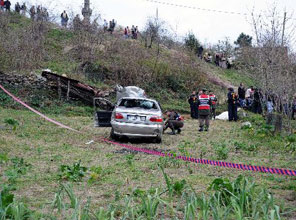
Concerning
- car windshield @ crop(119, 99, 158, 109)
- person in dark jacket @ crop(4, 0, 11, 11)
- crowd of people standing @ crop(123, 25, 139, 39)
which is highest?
person in dark jacket @ crop(4, 0, 11, 11)

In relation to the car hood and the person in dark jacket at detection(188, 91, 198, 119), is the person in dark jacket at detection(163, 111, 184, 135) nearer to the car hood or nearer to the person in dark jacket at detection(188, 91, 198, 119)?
the car hood

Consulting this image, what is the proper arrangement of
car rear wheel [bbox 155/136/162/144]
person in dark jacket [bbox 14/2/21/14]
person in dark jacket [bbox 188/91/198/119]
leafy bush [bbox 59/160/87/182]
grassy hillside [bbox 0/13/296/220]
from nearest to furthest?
1. grassy hillside [bbox 0/13/296/220]
2. leafy bush [bbox 59/160/87/182]
3. car rear wheel [bbox 155/136/162/144]
4. person in dark jacket [bbox 188/91/198/119]
5. person in dark jacket [bbox 14/2/21/14]

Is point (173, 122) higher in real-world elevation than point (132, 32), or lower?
lower

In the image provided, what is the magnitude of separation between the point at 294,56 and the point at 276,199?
43.0 feet

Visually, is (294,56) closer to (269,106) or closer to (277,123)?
(269,106)

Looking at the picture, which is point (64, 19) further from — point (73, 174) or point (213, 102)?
point (73, 174)

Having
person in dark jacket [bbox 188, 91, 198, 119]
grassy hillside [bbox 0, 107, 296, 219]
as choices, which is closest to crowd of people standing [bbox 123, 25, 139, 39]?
person in dark jacket [bbox 188, 91, 198, 119]

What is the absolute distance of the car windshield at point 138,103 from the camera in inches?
484

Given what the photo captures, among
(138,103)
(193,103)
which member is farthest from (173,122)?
(193,103)

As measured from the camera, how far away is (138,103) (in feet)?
40.7

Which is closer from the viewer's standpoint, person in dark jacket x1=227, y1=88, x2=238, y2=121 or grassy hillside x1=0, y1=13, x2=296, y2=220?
grassy hillside x1=0, y1=13, x2=296, y2=220

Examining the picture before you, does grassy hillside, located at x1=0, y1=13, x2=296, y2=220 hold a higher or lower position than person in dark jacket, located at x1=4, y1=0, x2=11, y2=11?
lower

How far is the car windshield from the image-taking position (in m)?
12.3

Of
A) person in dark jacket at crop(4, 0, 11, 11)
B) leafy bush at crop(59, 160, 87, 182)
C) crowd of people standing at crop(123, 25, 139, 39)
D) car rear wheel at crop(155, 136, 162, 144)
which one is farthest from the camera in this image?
crowd of people standing at crop(123, 25, 139, 39)
